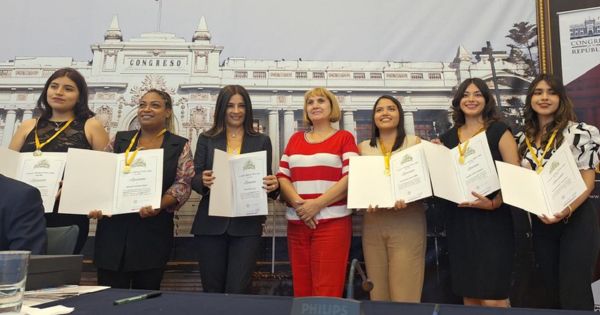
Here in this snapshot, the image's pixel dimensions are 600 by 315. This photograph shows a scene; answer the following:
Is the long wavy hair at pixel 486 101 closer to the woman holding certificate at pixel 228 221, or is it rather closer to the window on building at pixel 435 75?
the window on building at pixel 435 75

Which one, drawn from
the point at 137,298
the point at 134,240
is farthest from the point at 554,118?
the point at 134,240

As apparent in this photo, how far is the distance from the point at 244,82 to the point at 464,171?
182cm

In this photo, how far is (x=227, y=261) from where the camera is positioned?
7.57 ft

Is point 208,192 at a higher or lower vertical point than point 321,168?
lower

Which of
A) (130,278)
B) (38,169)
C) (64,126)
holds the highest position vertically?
(64,126)

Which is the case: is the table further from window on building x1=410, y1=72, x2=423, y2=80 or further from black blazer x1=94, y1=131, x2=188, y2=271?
window on building x1=410, y1=72, x2=423, y2=80

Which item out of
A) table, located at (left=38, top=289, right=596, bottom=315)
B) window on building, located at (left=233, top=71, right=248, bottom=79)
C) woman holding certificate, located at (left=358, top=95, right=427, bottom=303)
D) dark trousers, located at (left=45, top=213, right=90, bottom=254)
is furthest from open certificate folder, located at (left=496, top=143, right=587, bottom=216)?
dark trousers, located at (left=45, top=213, right=90, bottom=254)

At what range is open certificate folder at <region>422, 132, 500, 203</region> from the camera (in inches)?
83.7

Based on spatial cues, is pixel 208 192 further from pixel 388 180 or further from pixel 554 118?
pixel 554 118

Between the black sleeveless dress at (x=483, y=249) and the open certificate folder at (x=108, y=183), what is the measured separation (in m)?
1.62

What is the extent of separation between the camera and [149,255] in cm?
228

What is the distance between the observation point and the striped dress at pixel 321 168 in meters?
2.35

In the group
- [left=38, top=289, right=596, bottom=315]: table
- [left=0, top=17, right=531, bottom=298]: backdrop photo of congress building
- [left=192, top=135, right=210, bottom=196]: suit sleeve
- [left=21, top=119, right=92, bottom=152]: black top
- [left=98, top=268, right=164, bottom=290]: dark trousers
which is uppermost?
[left=0, top=17, right=531, bottom=298]: backdrop photo of congress building

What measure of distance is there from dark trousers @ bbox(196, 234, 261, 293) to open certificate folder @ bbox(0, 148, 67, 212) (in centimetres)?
85
